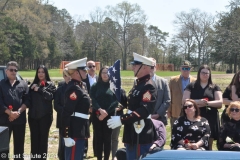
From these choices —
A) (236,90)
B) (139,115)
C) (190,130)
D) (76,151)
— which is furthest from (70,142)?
(236,90)

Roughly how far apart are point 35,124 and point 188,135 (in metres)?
2.66

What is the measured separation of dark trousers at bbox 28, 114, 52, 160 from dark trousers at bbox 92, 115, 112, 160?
2.77 ft

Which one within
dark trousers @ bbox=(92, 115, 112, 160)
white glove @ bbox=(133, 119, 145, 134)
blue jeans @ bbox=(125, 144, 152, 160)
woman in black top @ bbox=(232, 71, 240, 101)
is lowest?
dark trousers @ bbox=(92, 115, 112, 160)

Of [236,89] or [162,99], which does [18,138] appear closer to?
[162,99]

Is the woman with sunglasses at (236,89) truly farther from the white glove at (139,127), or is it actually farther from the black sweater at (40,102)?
the black sweater at (40,102)

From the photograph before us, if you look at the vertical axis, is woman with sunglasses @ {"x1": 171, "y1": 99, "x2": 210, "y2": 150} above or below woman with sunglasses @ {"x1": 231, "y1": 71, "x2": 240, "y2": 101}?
below

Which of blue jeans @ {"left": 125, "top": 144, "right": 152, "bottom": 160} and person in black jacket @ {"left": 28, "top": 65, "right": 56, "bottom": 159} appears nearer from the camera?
blue jeans @ {"left": 125, "top": 144, "right": 152, "bottom": 160}

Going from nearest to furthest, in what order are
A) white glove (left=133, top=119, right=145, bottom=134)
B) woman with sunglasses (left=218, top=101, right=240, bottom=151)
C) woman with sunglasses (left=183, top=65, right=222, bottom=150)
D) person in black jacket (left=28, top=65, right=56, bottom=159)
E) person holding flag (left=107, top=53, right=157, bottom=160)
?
person holding flag (left=107, top=53, right=157, bottom=160) < white glove (left=133, top=119, right=145, bottom=134) < woman with sunglasses (left=218, top=101, right=240, bottom=151) < woman with sunglasses (left=183, top=65, right=222, bottom=150) < person in black jacket (left=28, top=65, right=56, bottom=159)

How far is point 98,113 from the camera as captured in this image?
6238mm

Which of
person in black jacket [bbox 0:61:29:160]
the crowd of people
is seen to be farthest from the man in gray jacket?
person in black jacket [bbox 0:61:29:160]

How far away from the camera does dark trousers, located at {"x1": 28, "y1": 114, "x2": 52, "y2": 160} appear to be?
245 inches

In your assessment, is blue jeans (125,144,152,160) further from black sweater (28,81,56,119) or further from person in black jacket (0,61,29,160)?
person in black jacket (0,61,29,160)

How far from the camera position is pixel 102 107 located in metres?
6.31

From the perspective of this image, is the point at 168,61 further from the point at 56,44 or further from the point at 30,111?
the point at 30,111
